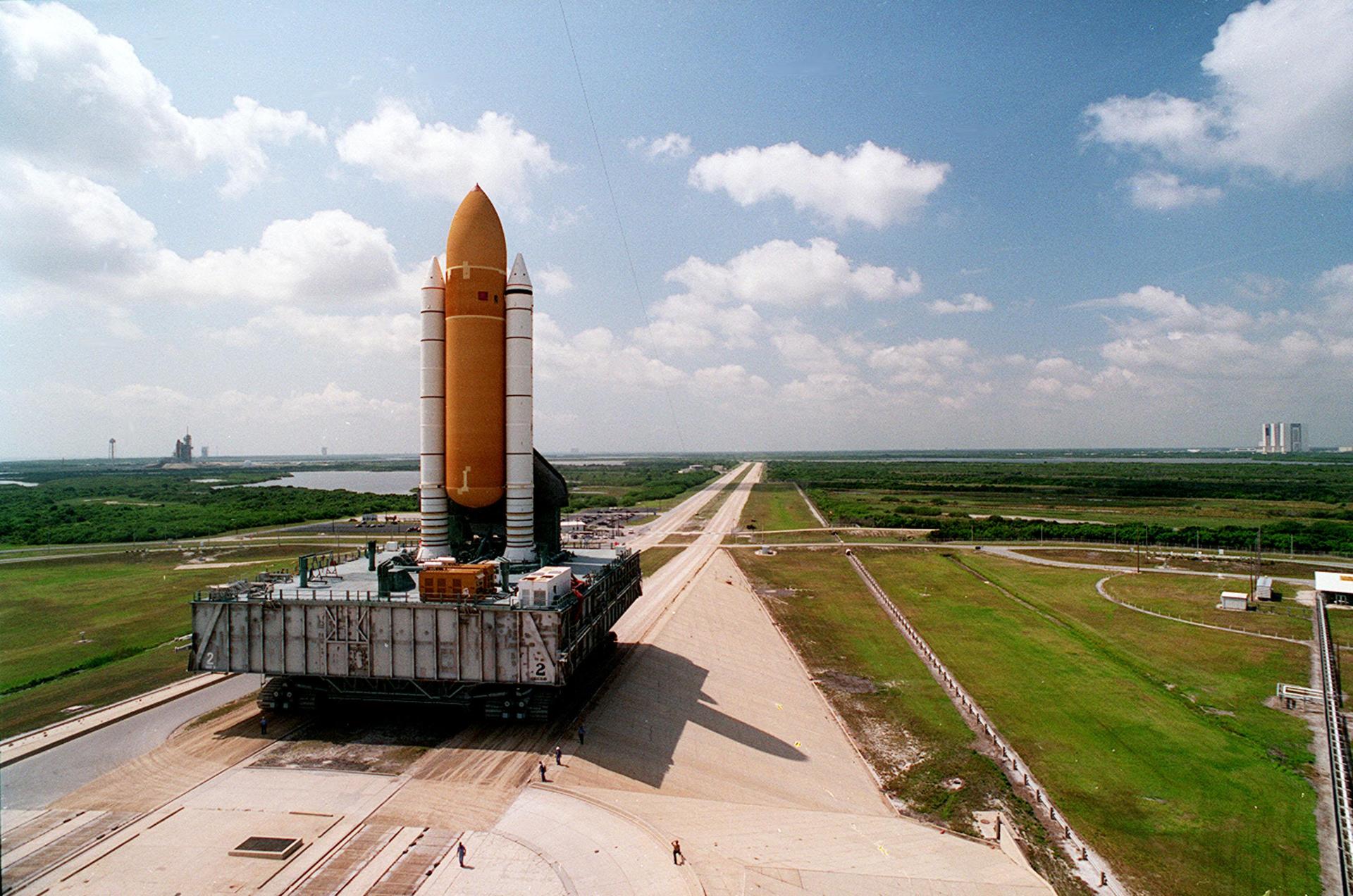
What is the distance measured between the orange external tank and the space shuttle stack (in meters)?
0.04

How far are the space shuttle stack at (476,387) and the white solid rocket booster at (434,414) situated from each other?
40 millimetres

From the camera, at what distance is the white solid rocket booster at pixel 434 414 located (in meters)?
37.5

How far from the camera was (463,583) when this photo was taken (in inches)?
1195

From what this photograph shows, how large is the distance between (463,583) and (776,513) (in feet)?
364

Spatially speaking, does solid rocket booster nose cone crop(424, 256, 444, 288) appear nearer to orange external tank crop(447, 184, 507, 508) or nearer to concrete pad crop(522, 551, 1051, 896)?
orange external tank crop(447, 184, 507, 508)

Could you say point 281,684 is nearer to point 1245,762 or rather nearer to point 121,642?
point 121,642

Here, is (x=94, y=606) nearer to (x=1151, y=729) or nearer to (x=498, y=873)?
(x=498, y=873)

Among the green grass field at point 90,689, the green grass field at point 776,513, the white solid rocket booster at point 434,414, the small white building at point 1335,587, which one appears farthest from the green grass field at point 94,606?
the small white building at point 1335,587

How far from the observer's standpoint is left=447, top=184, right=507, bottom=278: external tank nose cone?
37.5 meters

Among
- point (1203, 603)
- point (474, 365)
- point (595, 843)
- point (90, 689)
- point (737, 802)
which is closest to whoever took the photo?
point (595, 843)

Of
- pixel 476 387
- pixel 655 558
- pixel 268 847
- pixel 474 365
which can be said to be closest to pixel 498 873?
pixel 268 847

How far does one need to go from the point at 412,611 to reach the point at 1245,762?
3948 centimetres

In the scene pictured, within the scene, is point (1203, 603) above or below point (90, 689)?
below

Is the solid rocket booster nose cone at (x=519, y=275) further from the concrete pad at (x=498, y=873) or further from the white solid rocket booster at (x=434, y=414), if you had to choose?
the concrete pad at (x=498, y=873)
